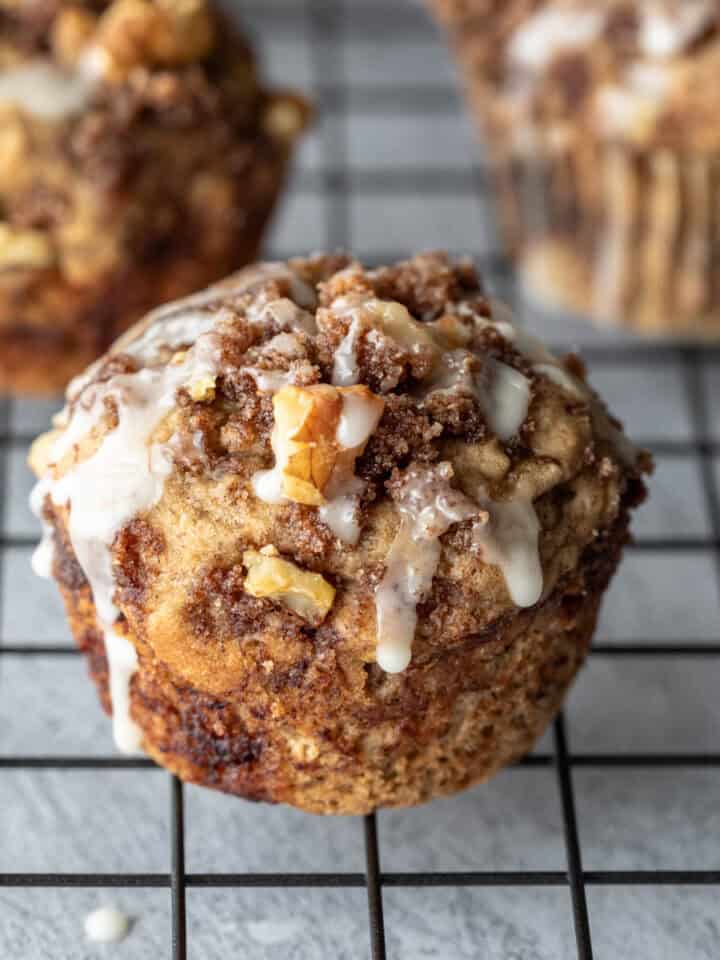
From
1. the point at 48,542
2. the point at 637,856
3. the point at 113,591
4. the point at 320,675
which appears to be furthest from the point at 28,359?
the point at 637,856

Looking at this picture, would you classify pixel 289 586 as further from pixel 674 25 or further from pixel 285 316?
pixel 674 25

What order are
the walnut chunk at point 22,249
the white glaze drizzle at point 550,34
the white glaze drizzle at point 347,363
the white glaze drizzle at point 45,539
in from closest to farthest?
the white glaze drizzle at point 347,363 → the white glaze drizzle at point 45,539 → the walnut chunk at point 22,249 → the white glaze drizzle at point 550,34

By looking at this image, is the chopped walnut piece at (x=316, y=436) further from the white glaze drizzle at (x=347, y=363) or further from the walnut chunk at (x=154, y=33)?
the walnut chunk at (x=154, y=33)

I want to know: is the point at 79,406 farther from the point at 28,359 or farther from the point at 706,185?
the point at 706,185

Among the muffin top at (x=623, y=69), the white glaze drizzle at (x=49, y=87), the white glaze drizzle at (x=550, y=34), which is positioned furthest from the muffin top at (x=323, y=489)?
the white glaze drizzle at (x=550, y=34)

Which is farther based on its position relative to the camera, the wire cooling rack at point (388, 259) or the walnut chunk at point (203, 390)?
the wire cooling rack at point (388, 259)

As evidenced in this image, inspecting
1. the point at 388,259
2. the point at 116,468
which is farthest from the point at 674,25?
the point at 116,468
